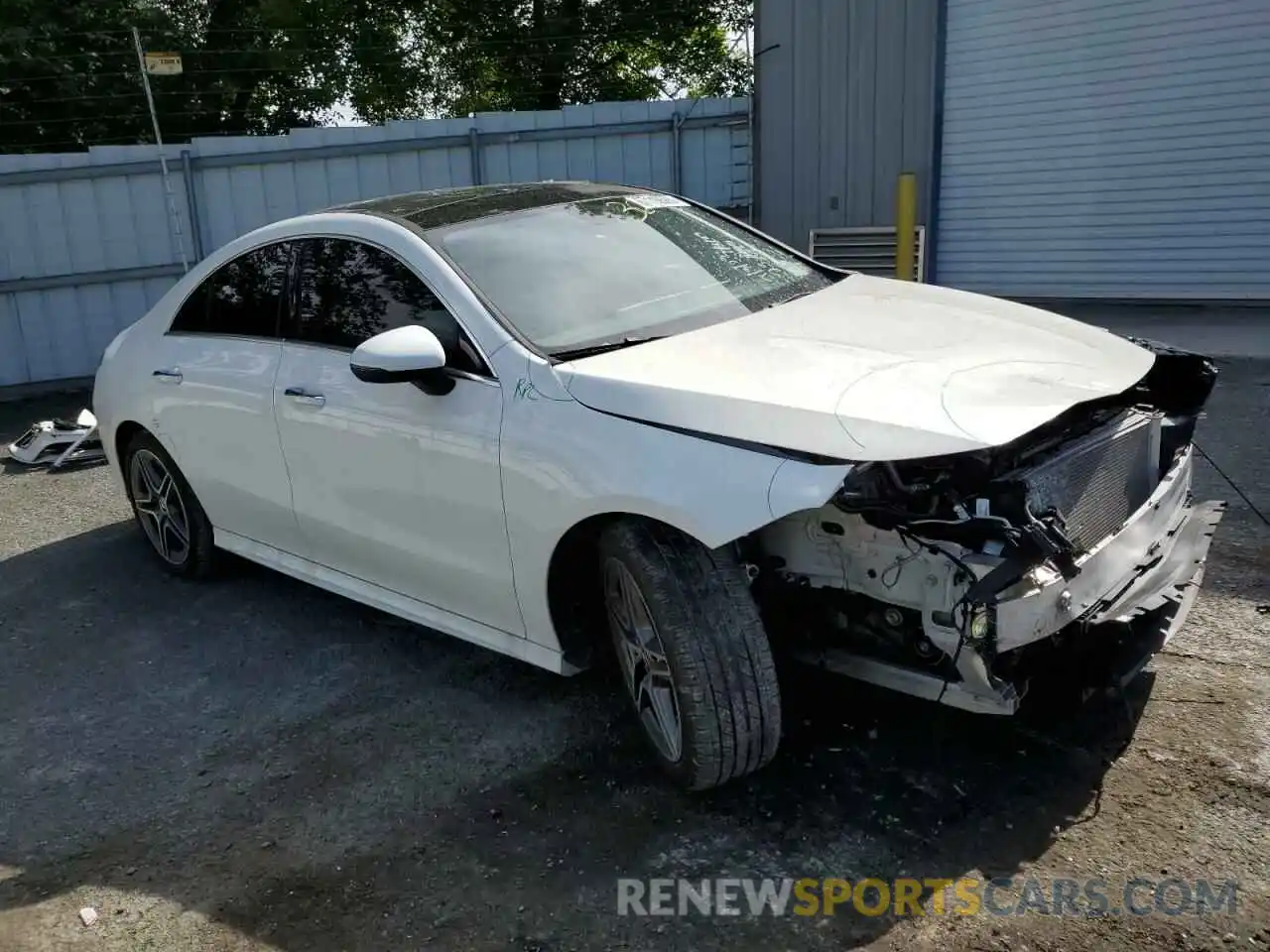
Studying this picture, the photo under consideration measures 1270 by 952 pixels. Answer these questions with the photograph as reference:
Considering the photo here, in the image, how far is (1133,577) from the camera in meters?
3.16

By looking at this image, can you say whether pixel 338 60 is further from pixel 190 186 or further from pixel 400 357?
pixel 400 357

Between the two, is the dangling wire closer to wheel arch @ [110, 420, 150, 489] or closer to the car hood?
the car hood

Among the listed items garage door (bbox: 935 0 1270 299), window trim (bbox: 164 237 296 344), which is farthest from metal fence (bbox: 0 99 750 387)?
window trim (bbox: 164 237 296 344)

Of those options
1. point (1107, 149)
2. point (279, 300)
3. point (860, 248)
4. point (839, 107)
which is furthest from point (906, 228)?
point (279, 300)

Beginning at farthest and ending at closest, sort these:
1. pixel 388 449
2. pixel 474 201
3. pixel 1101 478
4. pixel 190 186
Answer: pixel 190 186 < pixel 474 201 < pixel 388 449 < pixel 1101 478

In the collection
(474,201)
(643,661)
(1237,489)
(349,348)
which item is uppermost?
(474,201)

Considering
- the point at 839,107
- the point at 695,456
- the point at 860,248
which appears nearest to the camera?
the point at 695,456

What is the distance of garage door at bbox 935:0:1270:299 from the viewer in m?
9.67

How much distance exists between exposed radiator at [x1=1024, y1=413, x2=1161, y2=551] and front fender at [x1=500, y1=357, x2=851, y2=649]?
67cm

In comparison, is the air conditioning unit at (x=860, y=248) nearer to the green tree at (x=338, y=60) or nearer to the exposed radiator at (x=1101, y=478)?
the exposed radiator at (x=1101, y=478)

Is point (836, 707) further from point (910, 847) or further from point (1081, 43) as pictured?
point (1081, 43)

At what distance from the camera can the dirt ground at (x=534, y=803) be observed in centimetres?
282

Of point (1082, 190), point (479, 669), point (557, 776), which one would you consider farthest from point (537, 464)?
point (1082, 190)

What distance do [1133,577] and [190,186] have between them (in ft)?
32.4
